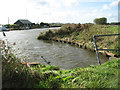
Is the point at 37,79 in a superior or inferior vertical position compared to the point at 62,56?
superior

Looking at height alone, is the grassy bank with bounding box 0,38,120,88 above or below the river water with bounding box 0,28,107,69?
above

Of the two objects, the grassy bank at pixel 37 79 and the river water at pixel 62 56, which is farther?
the river water at pixel 62 56

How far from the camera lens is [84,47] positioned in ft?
39.9

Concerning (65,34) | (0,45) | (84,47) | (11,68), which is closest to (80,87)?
(11,68)

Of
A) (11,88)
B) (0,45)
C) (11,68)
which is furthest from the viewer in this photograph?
(0,45)

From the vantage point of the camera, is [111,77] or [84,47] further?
[84,47]

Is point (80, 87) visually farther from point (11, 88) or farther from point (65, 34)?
point (65, 34)

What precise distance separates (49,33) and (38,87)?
1744 centimetres

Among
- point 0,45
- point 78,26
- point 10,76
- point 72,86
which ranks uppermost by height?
point 78,26

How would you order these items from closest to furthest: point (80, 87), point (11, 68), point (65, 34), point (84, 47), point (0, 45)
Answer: point (80, 87) → point (11, 68) → point (0, 45) → point (84, 47) → point (65, 34)

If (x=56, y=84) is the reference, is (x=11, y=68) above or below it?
above

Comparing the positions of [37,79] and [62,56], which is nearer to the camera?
[37,79]

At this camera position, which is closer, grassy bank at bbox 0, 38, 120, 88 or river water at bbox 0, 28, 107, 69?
grassy bank at bbox 0, 38, 120, 88

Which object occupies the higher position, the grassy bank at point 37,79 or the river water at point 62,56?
the grassy bank at point 37,79
